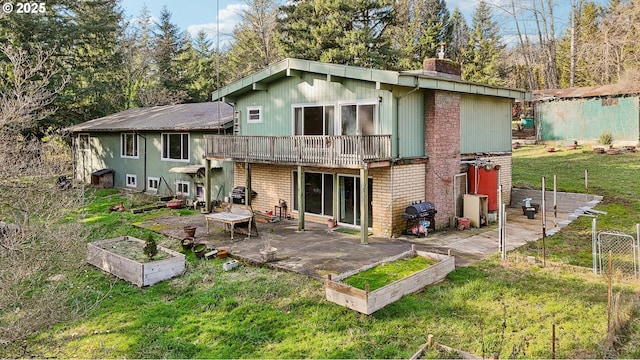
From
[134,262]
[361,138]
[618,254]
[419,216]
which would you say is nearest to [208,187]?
[134,262]

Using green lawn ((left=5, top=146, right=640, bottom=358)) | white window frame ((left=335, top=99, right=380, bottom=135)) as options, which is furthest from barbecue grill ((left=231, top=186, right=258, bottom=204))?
green lawn ((left=5, top=146, right=640, bottom=358))

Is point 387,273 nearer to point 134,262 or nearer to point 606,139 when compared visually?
point 134,262

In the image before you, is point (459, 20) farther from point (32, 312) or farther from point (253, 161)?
point (32, 312)

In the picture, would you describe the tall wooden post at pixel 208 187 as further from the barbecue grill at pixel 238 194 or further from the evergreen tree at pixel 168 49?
the evergreen tree at pixel 168 49

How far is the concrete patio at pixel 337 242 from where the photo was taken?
32.4 ft

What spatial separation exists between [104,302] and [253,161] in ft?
23.8

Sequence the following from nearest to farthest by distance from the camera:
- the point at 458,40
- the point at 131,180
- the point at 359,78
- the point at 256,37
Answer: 1. the point at 359,78
2. the point at 131,180
3. the point at 256,37
4. the point at 458,40

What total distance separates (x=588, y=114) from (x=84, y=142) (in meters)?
32.7

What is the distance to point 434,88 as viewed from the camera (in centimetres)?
1255

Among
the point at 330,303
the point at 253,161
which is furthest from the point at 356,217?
the point at 330,303

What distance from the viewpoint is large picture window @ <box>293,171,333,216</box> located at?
47.6 feet

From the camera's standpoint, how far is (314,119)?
14.4 m

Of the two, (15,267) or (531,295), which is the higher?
(15,267)

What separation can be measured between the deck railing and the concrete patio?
224 cm
